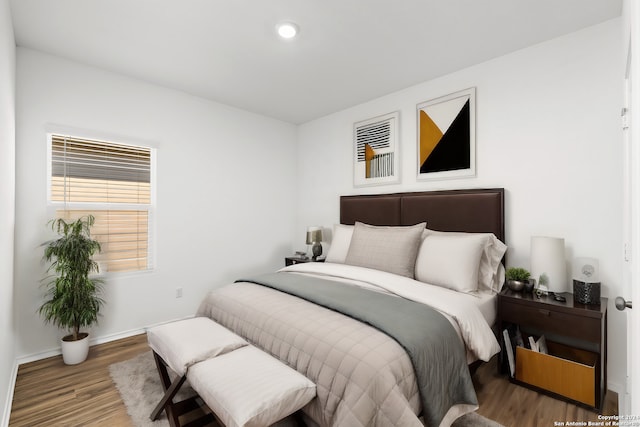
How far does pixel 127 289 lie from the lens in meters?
3.12

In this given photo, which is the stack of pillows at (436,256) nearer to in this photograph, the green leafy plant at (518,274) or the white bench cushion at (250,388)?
the green leafy plant at (518,274)

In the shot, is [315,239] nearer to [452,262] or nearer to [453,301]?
[452,262]

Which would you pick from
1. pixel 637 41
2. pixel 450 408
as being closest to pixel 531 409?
pixel 450 408

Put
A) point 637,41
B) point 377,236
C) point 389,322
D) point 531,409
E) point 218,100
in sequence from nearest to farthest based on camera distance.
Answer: point 637,41 → point 389,322 → point 531,409 → point 377,236 → point 218,100

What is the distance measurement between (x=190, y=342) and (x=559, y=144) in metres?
2.99

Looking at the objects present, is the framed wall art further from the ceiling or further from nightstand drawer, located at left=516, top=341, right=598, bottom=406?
nightstand drawer, located at left=516, top=341, right=598, bottom=406

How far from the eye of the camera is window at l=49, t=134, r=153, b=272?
281 cm

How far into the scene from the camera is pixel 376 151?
12.1ft

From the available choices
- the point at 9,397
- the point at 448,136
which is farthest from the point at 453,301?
the point at 9,397

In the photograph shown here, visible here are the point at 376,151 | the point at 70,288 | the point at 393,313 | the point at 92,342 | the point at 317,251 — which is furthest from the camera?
the point at 317,251

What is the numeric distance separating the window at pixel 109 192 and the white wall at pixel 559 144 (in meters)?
3.13

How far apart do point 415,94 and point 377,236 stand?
1.63m

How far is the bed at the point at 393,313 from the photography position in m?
1.40

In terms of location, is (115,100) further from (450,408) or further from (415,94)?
(450,408)
